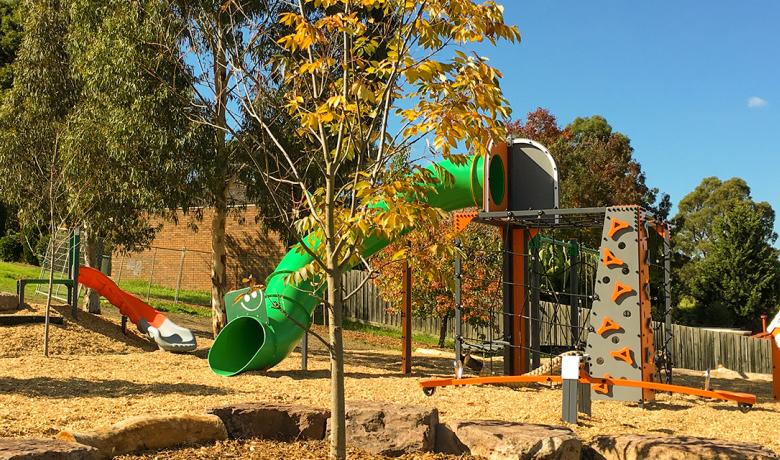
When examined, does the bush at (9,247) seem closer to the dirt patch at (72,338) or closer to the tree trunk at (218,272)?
the dirt patch at (72,338)

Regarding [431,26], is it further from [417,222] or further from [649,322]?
[649,322]

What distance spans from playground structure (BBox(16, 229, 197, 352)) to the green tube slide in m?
1.89

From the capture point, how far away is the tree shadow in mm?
8062

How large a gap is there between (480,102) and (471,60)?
270mm

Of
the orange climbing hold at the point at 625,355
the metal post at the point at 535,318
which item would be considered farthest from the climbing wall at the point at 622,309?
the metal post at the point at 535,318

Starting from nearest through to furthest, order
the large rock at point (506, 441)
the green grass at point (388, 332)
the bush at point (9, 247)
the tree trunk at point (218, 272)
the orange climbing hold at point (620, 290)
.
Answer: the large rock at point (506, 441), the orange climbing hold at point (620, 290), the tree trunk at point (218, 272), the green grass at point (388, 332), the bush at point (9, 247)

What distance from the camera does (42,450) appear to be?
3906 mm

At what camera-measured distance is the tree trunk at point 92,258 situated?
651 inches

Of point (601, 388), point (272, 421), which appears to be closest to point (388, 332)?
point (601, 388)

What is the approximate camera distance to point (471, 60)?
4.74m

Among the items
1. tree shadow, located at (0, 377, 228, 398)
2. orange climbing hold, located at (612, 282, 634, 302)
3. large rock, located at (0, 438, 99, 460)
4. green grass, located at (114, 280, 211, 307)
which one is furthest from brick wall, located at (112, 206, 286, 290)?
large rock, located at (0, 438, 99, 460)

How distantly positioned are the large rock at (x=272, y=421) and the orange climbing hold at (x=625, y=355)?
4386mm

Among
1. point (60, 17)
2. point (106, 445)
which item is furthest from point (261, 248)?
point (106, 445)

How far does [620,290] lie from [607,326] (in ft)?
1.46
